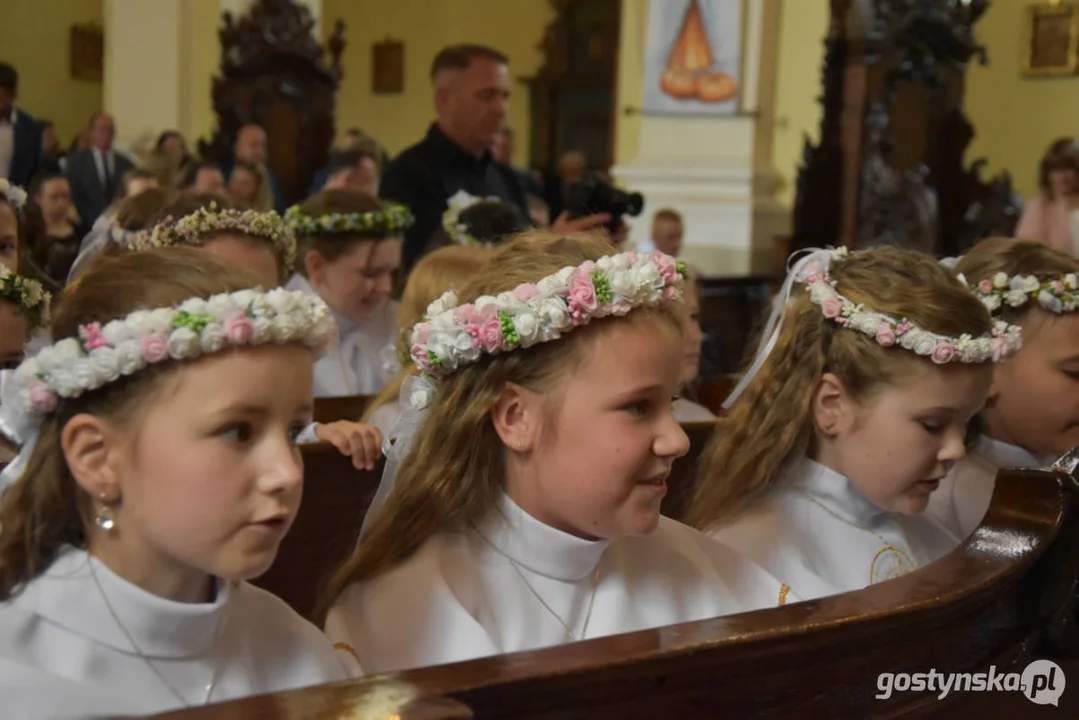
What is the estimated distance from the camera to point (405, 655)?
6.35ft

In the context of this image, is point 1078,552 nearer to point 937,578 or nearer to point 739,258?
point 937,578

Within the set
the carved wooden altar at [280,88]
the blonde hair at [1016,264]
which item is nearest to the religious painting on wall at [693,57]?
the carved wooden altar at [280,88]

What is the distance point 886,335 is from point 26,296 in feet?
5.50

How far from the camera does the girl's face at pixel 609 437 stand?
2012 mm

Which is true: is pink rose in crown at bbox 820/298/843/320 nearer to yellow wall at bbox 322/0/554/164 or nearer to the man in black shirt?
the man in black shirt

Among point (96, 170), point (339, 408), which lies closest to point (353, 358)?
point (339, 408)

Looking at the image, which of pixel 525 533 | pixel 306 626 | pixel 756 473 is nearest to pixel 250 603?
pixel 306 626

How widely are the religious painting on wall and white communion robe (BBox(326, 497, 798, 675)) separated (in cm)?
873

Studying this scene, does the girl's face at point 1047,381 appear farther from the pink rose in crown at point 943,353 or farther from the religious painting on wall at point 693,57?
the religious painting on wall at point 693,57

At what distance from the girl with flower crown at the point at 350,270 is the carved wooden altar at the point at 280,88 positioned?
645 centimetres

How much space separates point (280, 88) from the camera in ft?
35.9

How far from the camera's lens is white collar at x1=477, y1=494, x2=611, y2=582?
2.09 metres

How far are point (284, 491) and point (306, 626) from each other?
277 mm

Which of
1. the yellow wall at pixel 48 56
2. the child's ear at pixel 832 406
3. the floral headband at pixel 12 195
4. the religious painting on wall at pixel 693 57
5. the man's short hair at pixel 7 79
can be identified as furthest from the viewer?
the yellow wall at pixel 48 56
